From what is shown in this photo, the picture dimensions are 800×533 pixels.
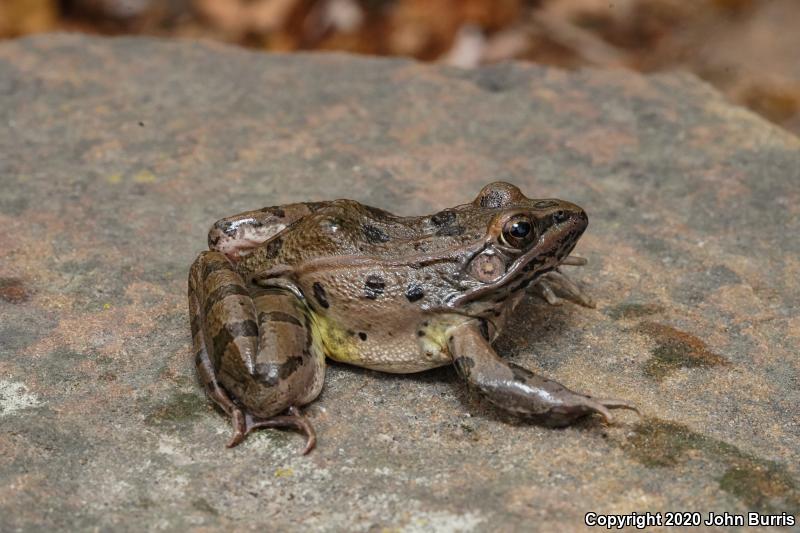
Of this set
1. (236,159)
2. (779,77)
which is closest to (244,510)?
(236,159)

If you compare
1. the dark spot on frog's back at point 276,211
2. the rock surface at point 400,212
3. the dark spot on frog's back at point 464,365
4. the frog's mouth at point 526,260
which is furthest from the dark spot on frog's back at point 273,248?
the dark spot on frog's back at point 464,365

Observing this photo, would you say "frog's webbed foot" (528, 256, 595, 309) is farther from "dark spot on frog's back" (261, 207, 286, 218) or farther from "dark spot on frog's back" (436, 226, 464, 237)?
"dark spot on frog's back" (261, 207, 286, 218)

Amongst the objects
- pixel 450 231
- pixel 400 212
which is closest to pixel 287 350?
pixel 450 231

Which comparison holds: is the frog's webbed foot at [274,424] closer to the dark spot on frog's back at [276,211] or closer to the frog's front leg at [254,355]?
the frog's front leg at [254,355]

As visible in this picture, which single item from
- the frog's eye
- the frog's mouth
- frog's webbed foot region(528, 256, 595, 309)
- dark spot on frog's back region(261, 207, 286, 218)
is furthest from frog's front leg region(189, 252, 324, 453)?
frog's webbed foot region(528, 256, 595, 309)

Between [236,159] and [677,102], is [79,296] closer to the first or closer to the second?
[236,159]

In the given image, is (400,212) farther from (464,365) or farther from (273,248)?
(464,365)

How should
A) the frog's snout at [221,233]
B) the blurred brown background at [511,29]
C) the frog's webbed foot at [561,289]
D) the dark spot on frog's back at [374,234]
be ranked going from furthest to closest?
the blurred brown background at [511,29] → the frog's webbed foot at [561,289] → the frog's snout at [221,233] → the dark spot on frog's back at [374,234]
